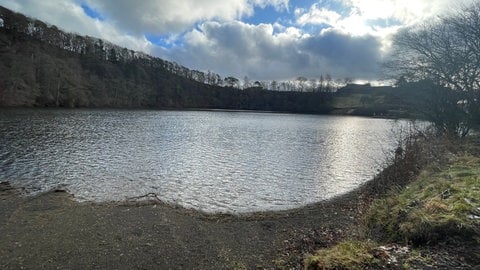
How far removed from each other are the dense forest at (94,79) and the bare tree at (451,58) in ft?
252

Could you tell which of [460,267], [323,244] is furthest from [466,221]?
[323,244]

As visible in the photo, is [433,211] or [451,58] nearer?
[433,211]

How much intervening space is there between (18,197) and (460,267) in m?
16.0

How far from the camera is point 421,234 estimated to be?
22.5 ft

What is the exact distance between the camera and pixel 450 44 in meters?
24.7

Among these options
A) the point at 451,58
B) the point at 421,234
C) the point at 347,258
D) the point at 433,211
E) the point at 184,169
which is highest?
the point at 451,58

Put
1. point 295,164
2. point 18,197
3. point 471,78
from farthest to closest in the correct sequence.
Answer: point 295,164, point 471,78, point 18,197

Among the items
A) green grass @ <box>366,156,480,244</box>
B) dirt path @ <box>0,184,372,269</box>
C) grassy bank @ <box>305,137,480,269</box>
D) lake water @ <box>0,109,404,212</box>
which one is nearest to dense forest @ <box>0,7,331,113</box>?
lake water @ <box>0,109,404,212</box>

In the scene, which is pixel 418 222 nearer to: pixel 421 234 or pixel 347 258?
pixel 421 234

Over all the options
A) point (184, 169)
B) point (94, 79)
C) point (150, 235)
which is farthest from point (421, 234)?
point (94, 79)

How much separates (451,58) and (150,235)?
25567 millimetres

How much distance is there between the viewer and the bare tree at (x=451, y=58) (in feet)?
77.1

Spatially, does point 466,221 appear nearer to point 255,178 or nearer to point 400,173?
point 400,173

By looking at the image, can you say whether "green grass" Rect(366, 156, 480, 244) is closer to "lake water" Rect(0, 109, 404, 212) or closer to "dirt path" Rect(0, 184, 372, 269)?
"dirt path" Rect(0, 184, 372, 269)
